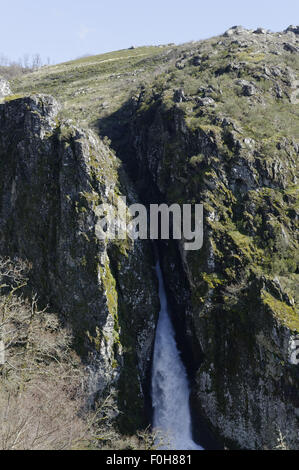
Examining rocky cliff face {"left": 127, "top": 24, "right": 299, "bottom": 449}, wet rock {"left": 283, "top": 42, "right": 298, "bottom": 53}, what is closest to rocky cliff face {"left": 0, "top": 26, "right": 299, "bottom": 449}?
rocky cliff face {"left": 127, "top": 24, "right": 299, "bottom": 449}

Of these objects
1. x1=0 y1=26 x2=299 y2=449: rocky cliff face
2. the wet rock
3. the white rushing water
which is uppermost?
the wet rock

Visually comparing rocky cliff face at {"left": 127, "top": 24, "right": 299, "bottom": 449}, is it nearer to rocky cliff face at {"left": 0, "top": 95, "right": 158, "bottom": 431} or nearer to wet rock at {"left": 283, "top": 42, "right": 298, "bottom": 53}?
rocky cliff face at {"left": 0, "top": 95, "right": 158, "bottom": 431}

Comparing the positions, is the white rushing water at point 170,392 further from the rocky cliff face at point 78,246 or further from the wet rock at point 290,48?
the wet rock at point 290,48

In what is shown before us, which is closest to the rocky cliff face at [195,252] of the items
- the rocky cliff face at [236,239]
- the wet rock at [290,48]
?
the rocky cliff face at [236,239]

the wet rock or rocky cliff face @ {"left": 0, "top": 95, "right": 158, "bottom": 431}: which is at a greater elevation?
the wet rock
